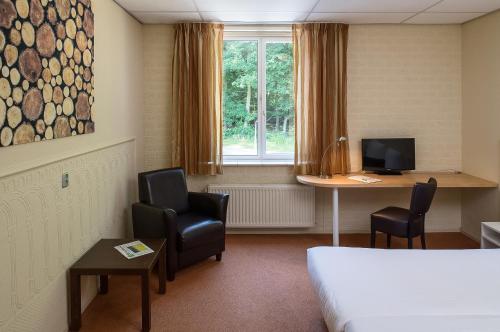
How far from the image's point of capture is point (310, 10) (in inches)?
166

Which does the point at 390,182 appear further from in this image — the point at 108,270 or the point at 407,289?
the point at 108,270

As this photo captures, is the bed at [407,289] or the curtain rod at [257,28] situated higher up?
the curtain rod at [257,28]

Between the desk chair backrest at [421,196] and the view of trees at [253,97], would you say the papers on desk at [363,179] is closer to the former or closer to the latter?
the desk chair backrest at [421,196]

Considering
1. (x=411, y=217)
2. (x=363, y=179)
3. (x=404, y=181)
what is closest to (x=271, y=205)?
(x=363, y=179)

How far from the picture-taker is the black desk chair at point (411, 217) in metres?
3.79

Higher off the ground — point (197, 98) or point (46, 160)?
point (197, 98)

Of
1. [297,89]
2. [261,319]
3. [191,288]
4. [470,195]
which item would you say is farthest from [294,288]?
[470,195]

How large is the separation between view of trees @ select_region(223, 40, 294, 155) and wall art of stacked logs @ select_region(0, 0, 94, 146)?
6.66 ft

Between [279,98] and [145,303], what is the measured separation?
2.97 meters

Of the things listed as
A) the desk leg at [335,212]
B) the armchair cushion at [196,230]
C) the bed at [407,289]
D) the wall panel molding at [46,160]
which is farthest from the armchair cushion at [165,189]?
the bed at [407,289]

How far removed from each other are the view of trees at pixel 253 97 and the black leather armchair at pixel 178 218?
1.01 meters

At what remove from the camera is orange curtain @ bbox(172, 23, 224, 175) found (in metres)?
4.66

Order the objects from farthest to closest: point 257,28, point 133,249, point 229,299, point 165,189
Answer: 1. point 257,28
2. point 165,189
3. point 229,299
4. point 133,249

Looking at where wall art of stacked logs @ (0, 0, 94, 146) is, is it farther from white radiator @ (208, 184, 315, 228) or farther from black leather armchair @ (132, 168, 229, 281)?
white radiator @ (208, 184, 315, 228)
